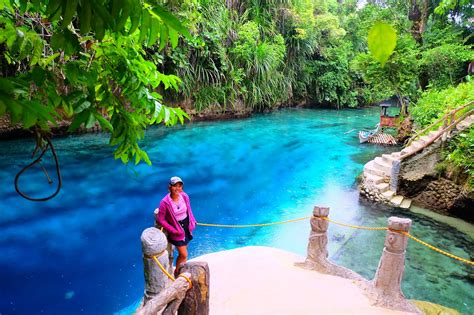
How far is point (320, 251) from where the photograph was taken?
13.9ft

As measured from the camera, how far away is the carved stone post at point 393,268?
3479 millimetres

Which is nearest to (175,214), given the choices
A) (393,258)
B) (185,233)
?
(185,233)

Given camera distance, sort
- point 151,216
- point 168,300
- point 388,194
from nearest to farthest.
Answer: point 168,300 < point 151,216 < point 388,194

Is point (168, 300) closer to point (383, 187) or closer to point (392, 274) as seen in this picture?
point (392, 274)

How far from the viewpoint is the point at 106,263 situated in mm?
5672

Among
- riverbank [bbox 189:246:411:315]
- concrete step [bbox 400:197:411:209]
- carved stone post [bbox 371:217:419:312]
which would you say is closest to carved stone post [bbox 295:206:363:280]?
riverbank [bbox 189:246:411:315]

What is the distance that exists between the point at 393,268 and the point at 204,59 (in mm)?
15701

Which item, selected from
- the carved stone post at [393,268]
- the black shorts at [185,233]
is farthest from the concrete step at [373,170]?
the black shorts at [185,233]

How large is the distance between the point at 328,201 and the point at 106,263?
5.58 metres

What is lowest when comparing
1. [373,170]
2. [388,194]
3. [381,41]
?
[388,194]

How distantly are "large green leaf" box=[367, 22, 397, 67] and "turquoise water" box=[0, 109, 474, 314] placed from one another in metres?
4.93

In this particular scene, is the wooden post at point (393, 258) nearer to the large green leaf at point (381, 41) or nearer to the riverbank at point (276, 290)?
the riverbank at point (276, 290)

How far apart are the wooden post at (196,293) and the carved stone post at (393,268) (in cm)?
245

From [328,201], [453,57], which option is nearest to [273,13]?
[453,57]
